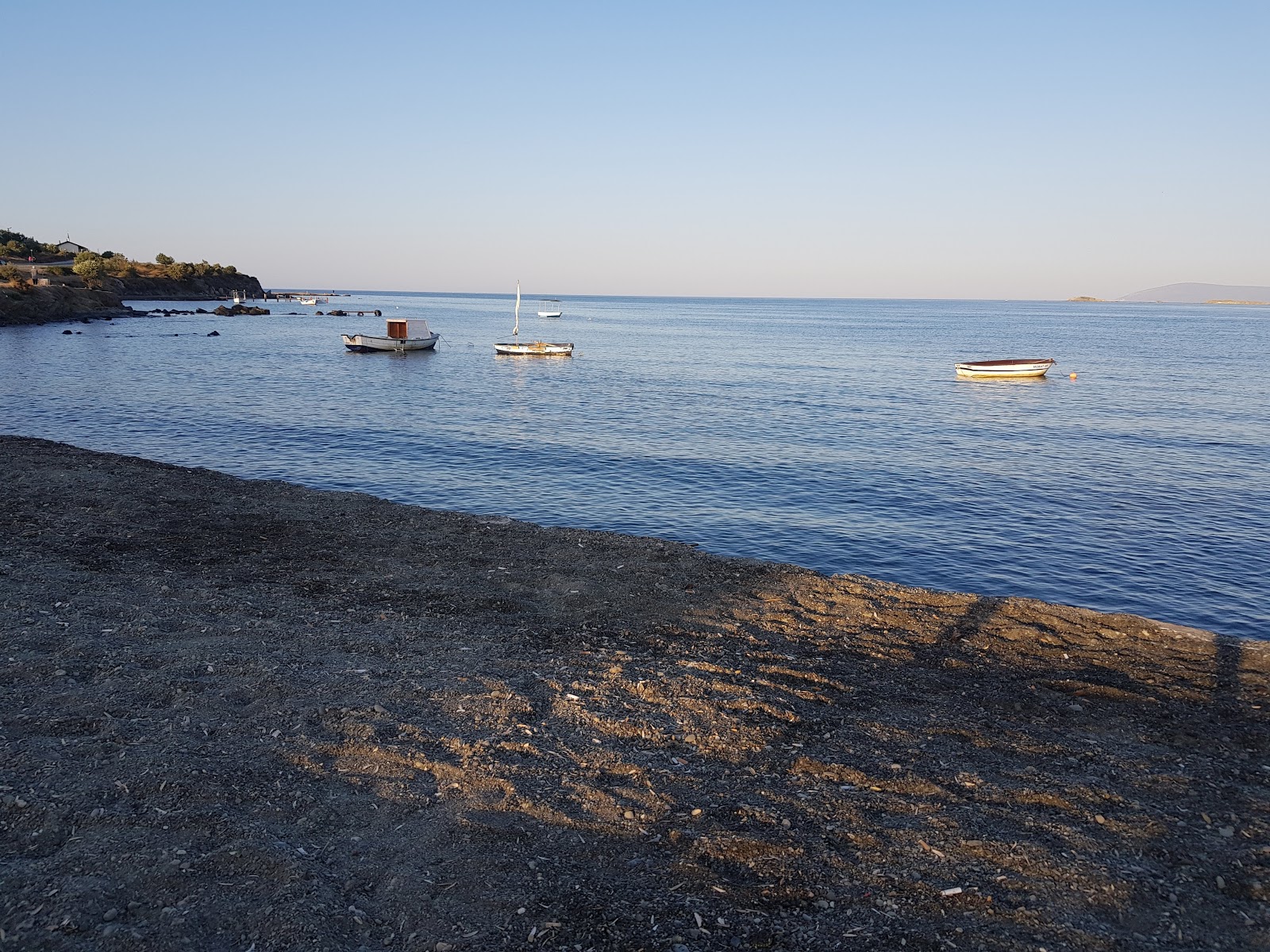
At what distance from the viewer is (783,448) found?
33.3m

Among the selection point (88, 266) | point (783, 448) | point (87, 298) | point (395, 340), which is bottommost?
point (783, 448)

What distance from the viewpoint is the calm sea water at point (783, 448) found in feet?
65.5

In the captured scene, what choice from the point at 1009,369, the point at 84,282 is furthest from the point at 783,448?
the point at 84,282

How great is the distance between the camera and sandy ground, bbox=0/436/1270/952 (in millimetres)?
5914

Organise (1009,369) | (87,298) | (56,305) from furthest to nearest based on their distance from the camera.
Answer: (87,298) < (56,305) < (1009,369)

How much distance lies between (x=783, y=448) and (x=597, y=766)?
26.4 metres

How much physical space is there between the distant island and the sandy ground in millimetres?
90320

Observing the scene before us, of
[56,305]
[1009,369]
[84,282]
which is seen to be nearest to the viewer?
[1009,369]

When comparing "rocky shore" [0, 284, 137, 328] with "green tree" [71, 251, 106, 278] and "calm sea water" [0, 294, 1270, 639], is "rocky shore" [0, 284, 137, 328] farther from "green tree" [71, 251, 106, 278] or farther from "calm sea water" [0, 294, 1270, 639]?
"calm sea water" [0, 294, 1270, 639]

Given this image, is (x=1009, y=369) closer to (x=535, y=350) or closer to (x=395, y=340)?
(x=535, y=350)

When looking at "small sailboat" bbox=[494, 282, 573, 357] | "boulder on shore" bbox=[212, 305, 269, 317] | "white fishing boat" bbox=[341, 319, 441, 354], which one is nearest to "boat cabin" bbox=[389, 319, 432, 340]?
"white fishing boat" bbox=[341, 319, 441, 354]

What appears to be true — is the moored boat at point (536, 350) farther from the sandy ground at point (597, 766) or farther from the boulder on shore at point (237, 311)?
the boulder on shore at point (237, 311)

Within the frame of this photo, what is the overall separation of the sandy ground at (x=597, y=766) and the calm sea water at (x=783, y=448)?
6.41m

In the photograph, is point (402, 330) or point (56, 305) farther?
point (56, 305)
